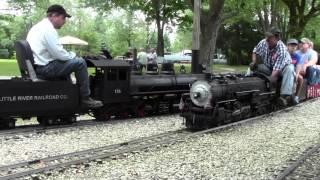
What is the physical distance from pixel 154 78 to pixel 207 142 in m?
4.46

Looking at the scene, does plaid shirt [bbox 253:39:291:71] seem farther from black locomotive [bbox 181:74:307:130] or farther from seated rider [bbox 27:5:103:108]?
seated rider [bbox 27:5:103:108]

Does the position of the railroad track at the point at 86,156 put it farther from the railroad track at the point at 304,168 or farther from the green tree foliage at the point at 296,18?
the green tree foliage at the point at 296,18

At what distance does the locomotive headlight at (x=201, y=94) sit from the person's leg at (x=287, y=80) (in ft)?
10.5

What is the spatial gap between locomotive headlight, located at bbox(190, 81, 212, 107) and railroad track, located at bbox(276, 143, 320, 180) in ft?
9.35

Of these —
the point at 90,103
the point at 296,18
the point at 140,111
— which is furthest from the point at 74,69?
the point at 296,18

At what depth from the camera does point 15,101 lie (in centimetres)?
1091

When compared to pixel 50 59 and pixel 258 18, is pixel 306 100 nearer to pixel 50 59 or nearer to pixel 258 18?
pixel 50 59

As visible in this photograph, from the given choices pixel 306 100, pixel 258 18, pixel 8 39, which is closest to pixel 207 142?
pixel 306 100

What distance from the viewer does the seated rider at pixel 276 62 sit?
1402cm

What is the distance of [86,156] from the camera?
8773mm

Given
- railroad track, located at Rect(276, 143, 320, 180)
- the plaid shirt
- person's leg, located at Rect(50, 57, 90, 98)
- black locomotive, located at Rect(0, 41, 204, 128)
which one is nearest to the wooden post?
black locomotive, located at Rect(0, 41, 204, 128)

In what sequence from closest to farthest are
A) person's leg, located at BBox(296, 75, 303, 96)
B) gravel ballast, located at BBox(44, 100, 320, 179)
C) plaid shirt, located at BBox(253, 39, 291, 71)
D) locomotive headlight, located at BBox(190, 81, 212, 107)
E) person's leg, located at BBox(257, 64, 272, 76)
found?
gravel ballast, located at BBox(44, 100, 320, 179)
locomotive headlight, located at BBox(190, 81, 212, 107)
plaid shirt, located at BBox(253, 39, 291, 71)
person's leg, located at BBox(257, 64, 272, 76)
person's leg, located at BBox(296, 75, 303, 96)

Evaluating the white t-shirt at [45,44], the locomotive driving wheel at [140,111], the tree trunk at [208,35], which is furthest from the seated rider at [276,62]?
the tree trunk at [208,35]

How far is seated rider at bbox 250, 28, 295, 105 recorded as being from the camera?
1402 cm
